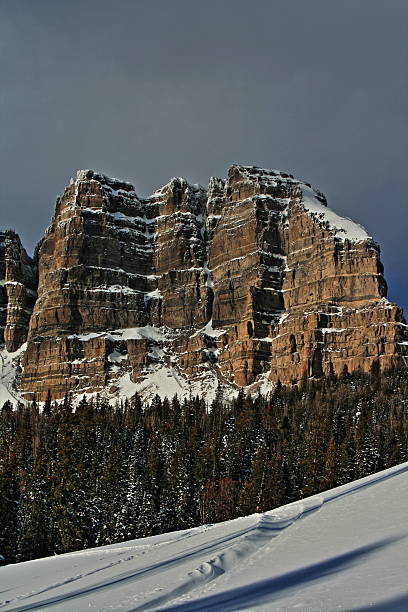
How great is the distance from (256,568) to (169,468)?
77.0 meters

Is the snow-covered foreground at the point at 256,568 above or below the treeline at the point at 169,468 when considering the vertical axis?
below

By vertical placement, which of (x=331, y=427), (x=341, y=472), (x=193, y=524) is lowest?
(x=193, y=524)

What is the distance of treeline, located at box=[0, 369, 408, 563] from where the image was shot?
7494 cm

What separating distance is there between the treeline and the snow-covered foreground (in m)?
40.7

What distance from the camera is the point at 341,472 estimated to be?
8031cm

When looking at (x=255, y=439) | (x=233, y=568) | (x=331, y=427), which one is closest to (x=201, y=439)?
(x=255, y=439)

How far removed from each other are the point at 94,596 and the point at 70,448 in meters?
84.0

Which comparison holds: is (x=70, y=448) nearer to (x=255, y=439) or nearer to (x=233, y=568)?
(x=255, y=439)

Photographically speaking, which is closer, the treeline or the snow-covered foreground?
the snow-covered foreground

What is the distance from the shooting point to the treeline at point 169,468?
74.9 metres

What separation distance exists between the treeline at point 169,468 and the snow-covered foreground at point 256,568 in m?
40.7

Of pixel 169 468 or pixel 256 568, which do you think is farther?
pixel 169 468

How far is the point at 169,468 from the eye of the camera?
→ 96.9 m

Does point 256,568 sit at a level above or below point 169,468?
below
